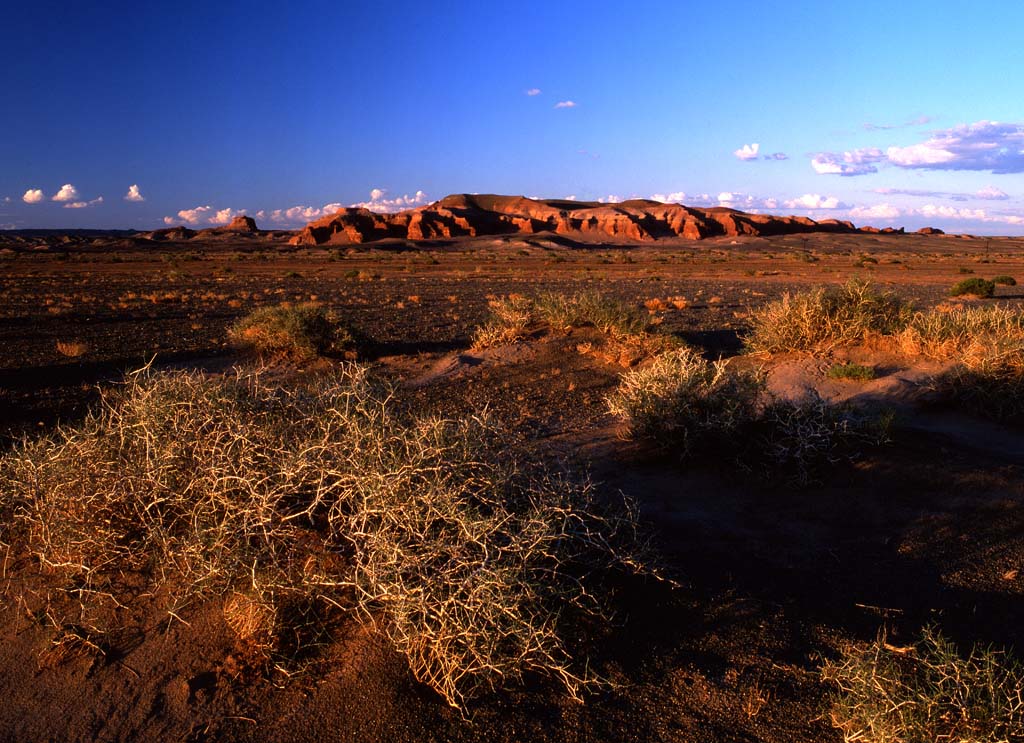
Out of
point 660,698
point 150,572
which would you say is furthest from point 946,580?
point 150,572

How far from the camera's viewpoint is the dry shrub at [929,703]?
2.67 metres

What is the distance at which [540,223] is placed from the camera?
11188cm

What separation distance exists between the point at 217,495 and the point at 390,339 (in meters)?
11.8

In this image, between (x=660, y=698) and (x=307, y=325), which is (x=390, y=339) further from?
(x=660, y=698)

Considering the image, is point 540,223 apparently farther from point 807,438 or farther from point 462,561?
point 462,561

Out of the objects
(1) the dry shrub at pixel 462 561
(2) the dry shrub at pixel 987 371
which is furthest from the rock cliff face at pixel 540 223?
(1) the dry shrub at pixel 462 561

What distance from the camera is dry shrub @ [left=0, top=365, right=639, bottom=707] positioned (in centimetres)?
309

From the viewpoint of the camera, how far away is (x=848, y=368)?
32.7 ft

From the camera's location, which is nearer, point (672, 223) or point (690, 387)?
point (690, 387)

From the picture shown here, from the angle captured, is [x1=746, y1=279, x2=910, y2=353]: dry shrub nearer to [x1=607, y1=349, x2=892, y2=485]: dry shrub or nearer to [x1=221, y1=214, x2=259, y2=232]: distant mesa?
[x1=607, y1=349, x2=892, y2=485]: dry shrub

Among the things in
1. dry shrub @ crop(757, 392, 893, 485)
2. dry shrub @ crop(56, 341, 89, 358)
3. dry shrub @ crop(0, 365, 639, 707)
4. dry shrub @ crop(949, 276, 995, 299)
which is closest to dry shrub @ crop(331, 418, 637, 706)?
dry shrub @ crop(0, 365, 639, 707)

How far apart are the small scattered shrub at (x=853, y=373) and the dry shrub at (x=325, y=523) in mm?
7021

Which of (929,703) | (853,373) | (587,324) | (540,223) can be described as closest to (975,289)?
(587,324)

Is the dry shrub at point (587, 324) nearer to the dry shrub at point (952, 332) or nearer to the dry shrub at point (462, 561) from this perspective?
the dry shrub at point (952, 332)
